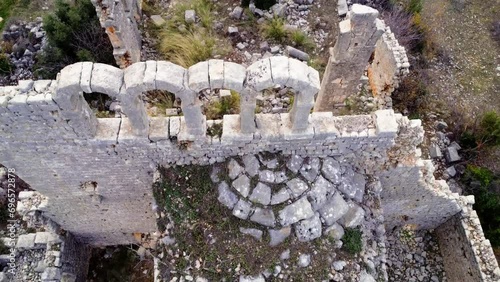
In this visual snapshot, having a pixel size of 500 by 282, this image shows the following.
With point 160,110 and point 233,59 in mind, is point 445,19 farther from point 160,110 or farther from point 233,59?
point 160,110

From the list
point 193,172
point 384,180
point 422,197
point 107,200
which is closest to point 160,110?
point 107,200

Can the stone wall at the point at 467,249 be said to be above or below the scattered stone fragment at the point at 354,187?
below

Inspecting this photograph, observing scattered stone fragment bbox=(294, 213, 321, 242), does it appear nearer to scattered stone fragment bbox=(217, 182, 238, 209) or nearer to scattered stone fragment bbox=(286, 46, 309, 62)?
scattered stone fragment bbox=(217, 182, 238, 209)

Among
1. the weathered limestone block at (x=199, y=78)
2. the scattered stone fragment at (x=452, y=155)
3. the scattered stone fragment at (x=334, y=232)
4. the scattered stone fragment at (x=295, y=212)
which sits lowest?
the scattered stone fragment at (x=334, y=232)

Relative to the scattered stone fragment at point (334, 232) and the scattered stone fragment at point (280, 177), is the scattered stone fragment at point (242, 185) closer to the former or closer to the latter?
the scattered stone fragment at point (280, 177)

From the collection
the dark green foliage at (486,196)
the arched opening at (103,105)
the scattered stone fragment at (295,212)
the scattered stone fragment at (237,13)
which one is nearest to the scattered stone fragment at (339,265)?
the scattered stone fragment at (295,212)

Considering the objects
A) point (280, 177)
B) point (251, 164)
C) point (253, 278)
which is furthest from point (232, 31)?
point (253, 278)

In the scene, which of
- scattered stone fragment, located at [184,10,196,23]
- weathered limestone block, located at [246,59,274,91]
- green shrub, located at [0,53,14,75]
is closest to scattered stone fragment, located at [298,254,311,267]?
weathered limestone block, located at [246,59,274,91]
